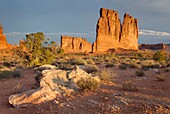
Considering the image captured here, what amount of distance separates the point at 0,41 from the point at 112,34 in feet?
147

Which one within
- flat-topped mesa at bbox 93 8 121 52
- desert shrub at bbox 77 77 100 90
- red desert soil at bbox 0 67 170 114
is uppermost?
flat-topped mesa at bbox 93 8 121 52

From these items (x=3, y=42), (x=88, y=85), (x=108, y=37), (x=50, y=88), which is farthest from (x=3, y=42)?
(x=88, y=85)

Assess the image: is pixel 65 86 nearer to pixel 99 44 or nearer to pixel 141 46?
pixel 99 44

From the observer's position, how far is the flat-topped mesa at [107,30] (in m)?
75.4

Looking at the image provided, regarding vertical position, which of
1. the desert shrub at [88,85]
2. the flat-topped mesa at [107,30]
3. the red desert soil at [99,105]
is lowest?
the red desert soil at [99,105]

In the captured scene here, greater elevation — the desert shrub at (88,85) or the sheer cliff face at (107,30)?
the sheer cliff face at (107,30)

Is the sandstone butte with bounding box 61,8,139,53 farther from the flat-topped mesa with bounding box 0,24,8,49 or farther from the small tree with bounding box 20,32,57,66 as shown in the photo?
the small tree with bounding box 20,32,57,66

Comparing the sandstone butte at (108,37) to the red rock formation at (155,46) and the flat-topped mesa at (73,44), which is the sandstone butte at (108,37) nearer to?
the flat-topped mesa at (73,44)

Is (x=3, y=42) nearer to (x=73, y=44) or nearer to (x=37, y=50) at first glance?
(x=73, y=44)

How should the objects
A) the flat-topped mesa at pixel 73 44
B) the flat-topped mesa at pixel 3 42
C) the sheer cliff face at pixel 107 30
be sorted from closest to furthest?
1. the sheer cliff face at pixel 107 30
2. the flat-topped mesa at pixel 73 44
3. the flat-topped mesa at pixel 3 42

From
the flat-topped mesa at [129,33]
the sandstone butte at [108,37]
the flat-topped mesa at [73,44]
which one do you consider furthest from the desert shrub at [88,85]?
the flat-topped mesa at [129,33]

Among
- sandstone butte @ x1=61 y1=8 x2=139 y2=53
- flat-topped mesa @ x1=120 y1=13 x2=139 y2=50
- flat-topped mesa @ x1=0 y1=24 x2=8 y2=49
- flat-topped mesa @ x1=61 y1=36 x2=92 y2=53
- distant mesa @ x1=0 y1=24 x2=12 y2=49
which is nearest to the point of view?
sandstone butte @ x1=61 y1=8 x2=139 y2=53

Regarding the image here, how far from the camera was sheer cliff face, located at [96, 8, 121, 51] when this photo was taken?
248 feet

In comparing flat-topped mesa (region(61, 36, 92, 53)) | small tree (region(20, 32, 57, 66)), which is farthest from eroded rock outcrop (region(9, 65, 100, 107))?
flat-topped mesa (region(61, 36, 92, 53))
